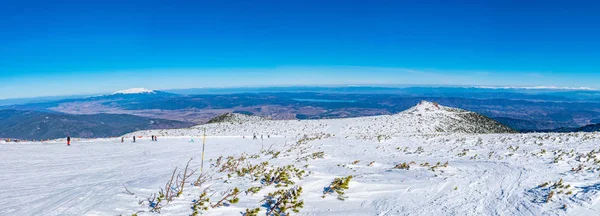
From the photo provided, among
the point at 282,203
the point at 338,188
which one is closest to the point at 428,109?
the point at 338,188

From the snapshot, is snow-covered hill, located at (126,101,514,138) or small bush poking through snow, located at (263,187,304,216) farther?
snow-covered hill, located at (126,101,514,138)

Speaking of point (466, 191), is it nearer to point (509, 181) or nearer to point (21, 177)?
point (509, 181)

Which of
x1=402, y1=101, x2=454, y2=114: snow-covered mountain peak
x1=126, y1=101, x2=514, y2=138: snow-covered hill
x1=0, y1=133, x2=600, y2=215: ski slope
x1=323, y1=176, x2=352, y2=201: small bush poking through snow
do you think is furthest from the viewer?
x1=402, y1=101, x2=454, y2=114: snow-covered mountain peak

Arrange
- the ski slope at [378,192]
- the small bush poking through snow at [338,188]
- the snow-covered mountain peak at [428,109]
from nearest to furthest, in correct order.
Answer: the ski slope at [378,192], the small bush poking through snow at [338,188], the snow-covered mountain peak at [428,109]

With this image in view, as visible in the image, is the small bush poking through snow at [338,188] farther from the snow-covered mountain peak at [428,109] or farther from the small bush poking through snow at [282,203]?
the snow-covered mountain peak at [428,109]

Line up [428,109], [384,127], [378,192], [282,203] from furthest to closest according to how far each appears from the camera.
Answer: [428,109], [384,127], [378,192], [282,203]

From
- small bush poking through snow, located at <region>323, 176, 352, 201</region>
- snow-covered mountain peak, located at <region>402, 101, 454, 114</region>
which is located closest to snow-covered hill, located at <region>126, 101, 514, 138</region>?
snow-covered mountain peak, located at <region>402, 101, 454, 114</region>

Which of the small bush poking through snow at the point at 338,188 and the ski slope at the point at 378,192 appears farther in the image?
the small bush poking through snow at the point at 338,188

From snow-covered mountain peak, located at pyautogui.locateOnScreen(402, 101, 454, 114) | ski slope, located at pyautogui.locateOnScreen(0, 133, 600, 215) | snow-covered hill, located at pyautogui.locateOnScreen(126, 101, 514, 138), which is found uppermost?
ski slope, located at pyautogui.locateOnScreen(0, 133, 600, 215)

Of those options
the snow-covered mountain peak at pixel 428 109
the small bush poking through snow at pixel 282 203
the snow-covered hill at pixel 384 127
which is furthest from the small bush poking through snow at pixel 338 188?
the snow-covered mountain peak at pixel 428 109

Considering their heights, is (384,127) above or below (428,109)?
below

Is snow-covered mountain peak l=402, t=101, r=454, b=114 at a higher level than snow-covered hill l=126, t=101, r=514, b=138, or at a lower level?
higher

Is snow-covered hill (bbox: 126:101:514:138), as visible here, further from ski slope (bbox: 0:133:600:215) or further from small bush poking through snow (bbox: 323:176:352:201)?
small bush poking through snow (bbox: 323:176:352:201)

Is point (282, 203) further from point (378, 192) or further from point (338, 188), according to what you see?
point (378, 192)
